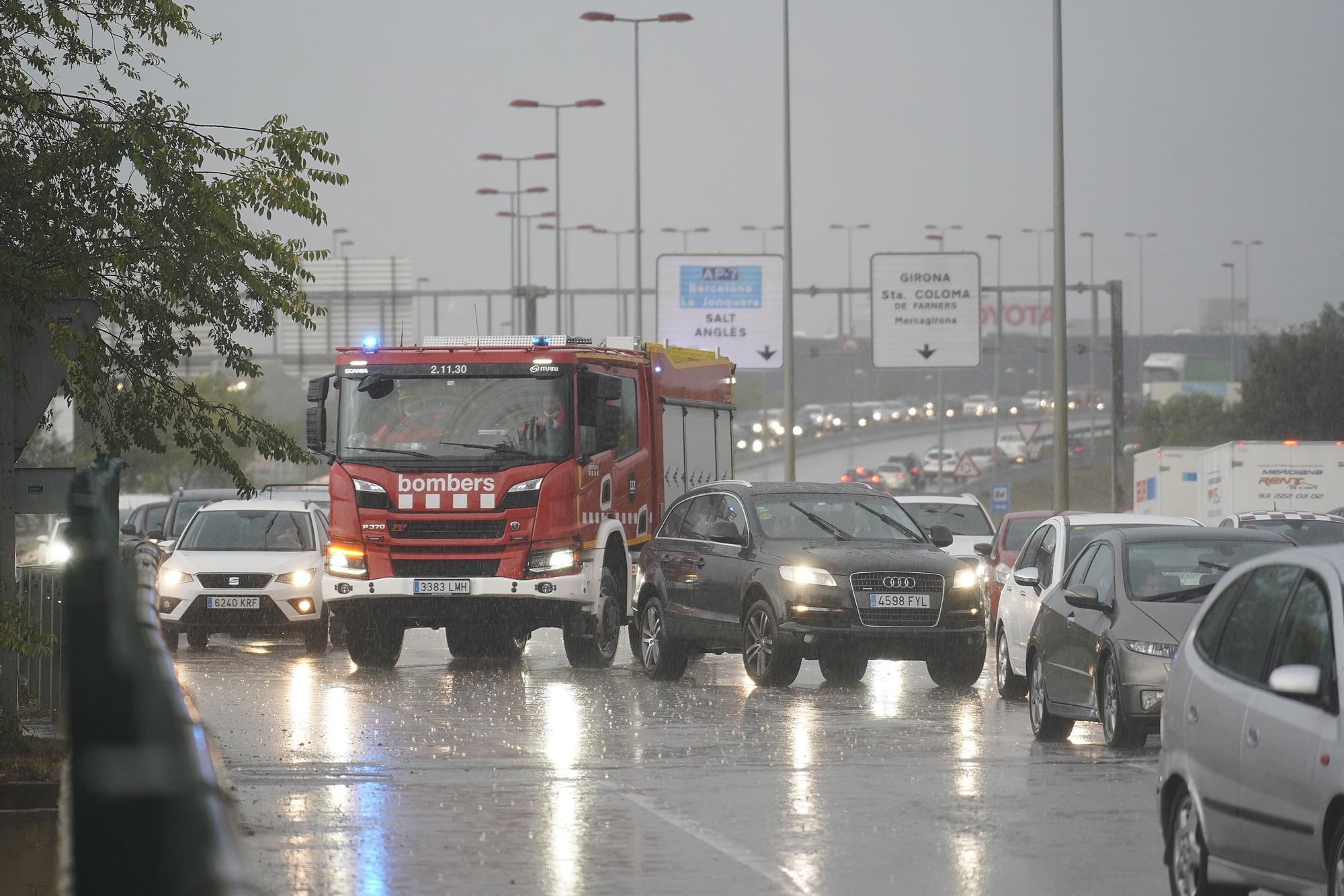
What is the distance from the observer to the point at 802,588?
57.0ft

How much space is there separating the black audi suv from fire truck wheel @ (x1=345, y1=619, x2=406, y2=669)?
→ 2.43 m

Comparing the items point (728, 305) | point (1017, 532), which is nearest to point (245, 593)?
point (1017, 532)

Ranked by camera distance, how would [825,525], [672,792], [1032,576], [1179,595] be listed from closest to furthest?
[672,792], [1179,595], [1032,576], [825,525]

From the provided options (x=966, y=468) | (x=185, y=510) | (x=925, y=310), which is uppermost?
(x=925, y=310)

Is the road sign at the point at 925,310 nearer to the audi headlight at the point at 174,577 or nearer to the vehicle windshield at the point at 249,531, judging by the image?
the vehicle windshield at the point at 249,531

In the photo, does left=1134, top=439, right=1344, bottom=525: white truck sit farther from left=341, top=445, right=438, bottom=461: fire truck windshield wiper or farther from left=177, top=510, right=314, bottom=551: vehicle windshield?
left=341, top=445, right=438, bottom=461: fire truck windshield wiper

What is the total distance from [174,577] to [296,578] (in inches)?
52.8

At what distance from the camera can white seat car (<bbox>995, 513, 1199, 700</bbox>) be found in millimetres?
16375

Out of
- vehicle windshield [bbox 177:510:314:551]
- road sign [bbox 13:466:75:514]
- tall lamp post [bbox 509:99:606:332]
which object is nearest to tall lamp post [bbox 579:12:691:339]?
tall lamp post [bbox 509:99:606:332]

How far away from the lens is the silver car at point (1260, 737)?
20.3 ft

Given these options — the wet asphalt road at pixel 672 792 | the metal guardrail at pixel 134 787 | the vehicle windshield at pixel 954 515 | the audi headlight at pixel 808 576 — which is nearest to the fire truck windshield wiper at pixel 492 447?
the wet asphalt road at pixel 672 792

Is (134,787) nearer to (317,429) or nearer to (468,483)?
(468,483)

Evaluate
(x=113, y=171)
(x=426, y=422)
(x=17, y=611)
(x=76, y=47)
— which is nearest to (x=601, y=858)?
(x=17, y=611)

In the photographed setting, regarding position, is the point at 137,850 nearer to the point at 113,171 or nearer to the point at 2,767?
the point at 2,767
